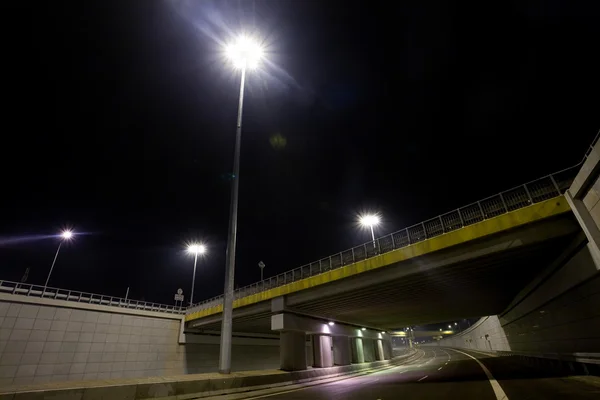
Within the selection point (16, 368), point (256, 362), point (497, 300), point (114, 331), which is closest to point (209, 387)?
Answer: point (16, 368)

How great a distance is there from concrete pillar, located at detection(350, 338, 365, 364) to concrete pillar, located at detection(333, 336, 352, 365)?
349 centimetres

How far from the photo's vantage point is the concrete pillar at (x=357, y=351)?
32938 mm

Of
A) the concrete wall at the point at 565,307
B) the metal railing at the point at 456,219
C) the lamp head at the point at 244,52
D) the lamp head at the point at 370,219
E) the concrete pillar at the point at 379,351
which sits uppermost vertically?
the lamp head at the point at 244,52

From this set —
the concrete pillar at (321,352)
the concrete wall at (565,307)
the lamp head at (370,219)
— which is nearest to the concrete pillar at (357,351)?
the concrete pillar at (321,352)

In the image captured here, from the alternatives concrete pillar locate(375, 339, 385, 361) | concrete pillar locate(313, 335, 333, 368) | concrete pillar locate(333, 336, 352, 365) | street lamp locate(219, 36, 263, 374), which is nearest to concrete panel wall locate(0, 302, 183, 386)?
concrete pillar locate(313, 335, 333, 368)

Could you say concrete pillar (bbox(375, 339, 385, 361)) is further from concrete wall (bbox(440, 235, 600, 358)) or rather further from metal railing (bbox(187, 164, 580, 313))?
metal railing (bbox(187, 164, 580, 313))

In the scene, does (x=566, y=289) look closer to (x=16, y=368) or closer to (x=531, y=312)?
(x=531, y=312)

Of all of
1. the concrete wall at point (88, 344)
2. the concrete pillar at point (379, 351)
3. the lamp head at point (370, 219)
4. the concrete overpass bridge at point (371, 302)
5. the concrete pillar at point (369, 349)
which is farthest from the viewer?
the concrete pillar at point (379, 351)

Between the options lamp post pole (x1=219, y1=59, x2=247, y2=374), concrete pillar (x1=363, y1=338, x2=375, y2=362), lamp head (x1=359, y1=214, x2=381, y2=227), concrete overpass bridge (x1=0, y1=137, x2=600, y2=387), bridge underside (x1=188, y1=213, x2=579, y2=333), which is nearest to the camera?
lamp post pole (x1=219, y1=59, x2=247, y2=374)

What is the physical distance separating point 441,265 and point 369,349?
28.7 meters

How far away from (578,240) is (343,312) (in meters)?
19.3

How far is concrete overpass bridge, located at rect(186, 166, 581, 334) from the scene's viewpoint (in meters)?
12.2

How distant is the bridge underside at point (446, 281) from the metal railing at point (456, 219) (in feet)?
3.46

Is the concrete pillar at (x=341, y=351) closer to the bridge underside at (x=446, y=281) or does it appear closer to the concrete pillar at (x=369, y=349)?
the bridge underside at (x=446, y=281)
